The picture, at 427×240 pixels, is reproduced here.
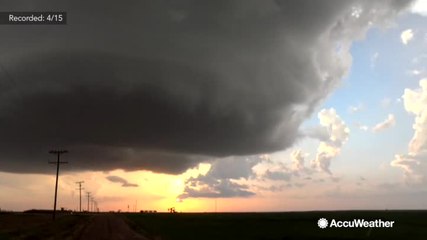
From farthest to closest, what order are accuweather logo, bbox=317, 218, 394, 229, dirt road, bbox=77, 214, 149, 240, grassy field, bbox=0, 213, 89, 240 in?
accuweather logo, bbox=317, 218, 394, 229
grassy field, bbox=0, 213, 89, 240
dirt road, bbox=77, 214, 149, 240

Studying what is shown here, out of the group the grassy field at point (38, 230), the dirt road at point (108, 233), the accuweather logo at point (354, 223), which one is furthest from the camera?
the accuweather logo at point (354, 223)

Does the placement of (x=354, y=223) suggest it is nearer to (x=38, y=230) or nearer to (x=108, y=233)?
(x=108, y=233)

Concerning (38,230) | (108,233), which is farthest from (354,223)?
(38,230)

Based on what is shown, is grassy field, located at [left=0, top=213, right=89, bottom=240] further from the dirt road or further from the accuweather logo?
the accuweather logo

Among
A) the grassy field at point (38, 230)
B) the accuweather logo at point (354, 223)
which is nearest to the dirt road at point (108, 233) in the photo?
Result: the grassy field at point (38, 230)

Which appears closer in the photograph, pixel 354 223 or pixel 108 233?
pixel 108 233

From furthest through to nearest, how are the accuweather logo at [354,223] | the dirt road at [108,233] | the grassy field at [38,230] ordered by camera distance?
the accuweather logo at [354,223]
the grassy field at [38,230]
the dirt road at [108,233]

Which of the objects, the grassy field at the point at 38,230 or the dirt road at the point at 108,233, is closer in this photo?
A: the dirt road at the point at 108,233

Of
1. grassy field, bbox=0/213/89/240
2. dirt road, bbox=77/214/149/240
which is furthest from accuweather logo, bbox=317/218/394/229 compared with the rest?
grassy field, bbox=0/213/89/240

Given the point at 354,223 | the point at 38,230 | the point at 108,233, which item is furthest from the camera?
the point at 354,223

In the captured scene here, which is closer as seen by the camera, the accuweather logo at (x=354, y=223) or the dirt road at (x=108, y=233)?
the dirt road at (x=108, y=233)

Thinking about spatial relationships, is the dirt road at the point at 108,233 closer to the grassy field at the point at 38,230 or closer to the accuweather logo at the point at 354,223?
the grassy field at the point at 38,230

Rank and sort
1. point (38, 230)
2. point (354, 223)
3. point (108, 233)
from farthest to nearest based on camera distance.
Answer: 1. point (354, 223)
2. point (38, 230)
3. point (108, 233)

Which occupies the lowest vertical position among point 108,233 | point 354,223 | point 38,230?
point 108,233
